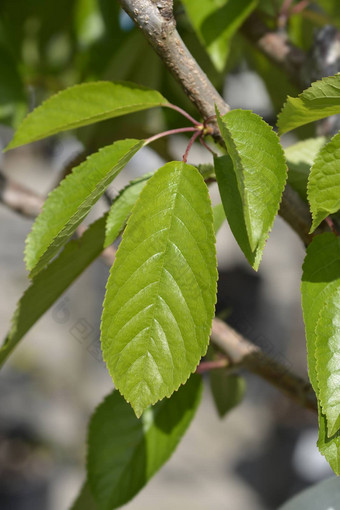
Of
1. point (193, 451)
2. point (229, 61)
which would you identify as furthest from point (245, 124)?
point (193, 451)

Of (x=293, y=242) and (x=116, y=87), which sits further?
(x=293, y=242)

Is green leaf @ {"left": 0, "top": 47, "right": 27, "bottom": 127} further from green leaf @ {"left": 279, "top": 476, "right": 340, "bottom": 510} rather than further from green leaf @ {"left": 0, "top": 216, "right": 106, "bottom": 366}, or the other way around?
green leaf @ {"left": 279, "top": 476, "right": 340, "bottom": 510}

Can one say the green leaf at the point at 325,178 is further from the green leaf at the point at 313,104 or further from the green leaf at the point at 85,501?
the green leaf at the point at 85,501

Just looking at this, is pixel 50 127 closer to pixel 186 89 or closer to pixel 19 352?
pixel 186 89

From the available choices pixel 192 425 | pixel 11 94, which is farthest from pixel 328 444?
pixel 192 425

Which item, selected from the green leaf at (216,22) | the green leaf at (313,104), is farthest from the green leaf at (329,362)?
the green leaf at (216,22)

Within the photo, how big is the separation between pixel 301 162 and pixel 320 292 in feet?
0.55

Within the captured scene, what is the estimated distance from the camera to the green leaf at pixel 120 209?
0.45 m

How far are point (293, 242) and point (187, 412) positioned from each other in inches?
106

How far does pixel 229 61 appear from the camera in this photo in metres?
0.85

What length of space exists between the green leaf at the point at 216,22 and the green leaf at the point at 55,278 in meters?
0.28

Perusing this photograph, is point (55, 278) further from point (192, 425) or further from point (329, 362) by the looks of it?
point (192, 425)

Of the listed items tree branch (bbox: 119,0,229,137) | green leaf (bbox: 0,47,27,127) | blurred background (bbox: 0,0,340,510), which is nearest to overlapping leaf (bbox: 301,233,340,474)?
tree branch (bbox: 119,0,229,137)

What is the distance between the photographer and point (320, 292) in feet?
1.27
